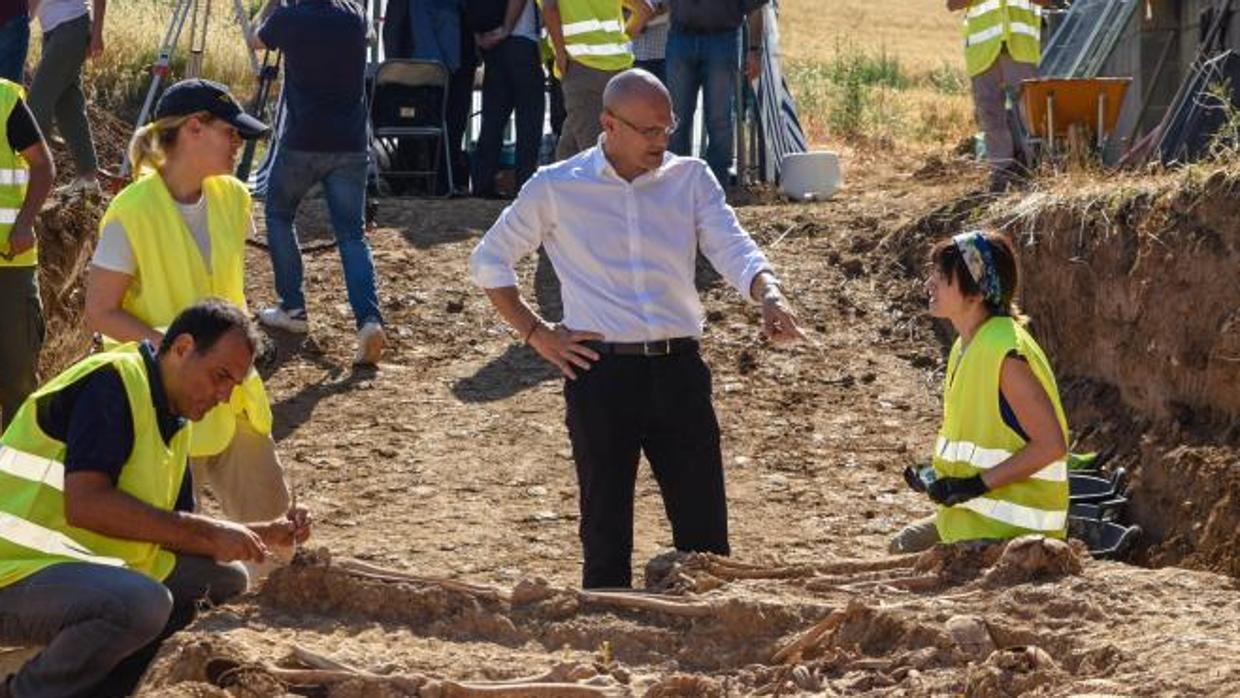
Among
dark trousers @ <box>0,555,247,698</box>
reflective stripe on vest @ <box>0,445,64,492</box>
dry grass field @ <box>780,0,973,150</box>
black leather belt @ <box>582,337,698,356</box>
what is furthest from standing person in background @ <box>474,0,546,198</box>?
dark trousers @ <box>0,555,247,698</box>

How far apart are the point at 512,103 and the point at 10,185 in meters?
6.03

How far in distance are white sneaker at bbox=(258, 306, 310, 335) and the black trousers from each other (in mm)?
4808

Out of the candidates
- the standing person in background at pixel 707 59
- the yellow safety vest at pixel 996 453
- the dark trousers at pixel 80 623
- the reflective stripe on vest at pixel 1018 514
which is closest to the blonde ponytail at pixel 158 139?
the dark trousers at pixel 80 623

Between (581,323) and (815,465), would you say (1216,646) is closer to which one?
(581,323)

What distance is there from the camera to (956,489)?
297 inches

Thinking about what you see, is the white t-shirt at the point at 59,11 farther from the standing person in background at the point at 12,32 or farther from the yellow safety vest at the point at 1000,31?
the yellow safety vest at the point at 1000,31

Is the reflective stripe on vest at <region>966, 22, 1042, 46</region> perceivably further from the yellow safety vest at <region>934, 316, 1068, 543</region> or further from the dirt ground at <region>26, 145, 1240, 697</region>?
the yellow safety vest at <region>934, 316, 1068, 543</region>

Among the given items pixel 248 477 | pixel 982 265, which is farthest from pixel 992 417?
pixel 248 477

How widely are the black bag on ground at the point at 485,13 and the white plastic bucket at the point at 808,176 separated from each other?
2.16 metres

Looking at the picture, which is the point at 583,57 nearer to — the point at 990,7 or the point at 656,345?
the point at 990,7

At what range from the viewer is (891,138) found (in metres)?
22.3

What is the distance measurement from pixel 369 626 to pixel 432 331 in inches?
247

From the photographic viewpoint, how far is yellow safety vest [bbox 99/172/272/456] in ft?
25.8

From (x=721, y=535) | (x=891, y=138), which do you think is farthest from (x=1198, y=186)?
(x=891, y=138)
